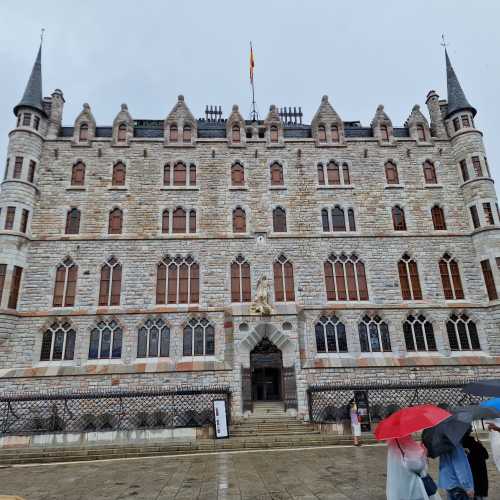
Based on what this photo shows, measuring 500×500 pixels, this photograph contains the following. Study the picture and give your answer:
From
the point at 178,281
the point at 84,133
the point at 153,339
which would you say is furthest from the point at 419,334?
the point at 84,133

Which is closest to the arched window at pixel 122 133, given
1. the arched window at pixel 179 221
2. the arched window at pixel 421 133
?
the arched window at pixel 179 221

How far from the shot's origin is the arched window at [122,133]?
2292cm

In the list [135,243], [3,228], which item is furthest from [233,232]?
[3,228]

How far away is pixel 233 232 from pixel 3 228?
12.2 metres

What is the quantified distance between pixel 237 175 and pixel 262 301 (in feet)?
26.9

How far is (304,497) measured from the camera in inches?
271

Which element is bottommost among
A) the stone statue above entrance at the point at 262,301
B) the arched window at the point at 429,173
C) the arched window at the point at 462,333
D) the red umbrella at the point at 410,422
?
the red umbrella at the point at 410,422

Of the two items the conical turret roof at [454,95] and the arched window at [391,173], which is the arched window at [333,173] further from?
the conical turret roof at [454,95]

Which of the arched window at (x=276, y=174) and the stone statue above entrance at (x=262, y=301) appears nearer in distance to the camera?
the stone statue above entrance at (x=262, y=301)

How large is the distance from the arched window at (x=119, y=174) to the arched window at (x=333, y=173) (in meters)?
12.5

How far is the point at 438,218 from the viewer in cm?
2194

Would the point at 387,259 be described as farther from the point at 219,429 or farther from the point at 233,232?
the point at 219,429

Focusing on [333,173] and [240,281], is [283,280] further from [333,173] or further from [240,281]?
[333,173]

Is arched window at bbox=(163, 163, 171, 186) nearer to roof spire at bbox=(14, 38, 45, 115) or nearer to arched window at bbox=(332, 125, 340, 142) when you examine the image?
roof spire at bbox=(14, 38, 45, 115)
